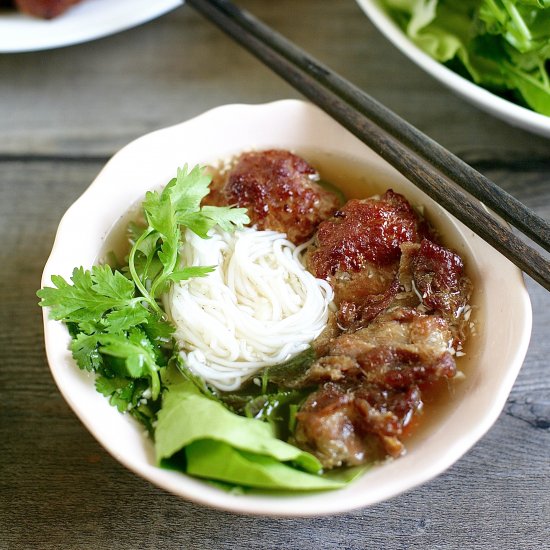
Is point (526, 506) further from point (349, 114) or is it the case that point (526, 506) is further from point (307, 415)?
point (349, 114)

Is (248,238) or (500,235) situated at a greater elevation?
(500,235)

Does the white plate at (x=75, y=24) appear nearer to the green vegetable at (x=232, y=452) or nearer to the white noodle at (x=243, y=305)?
the white noodle at (x=243, y=305)

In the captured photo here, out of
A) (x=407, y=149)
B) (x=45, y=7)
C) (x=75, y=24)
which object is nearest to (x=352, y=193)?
(x=407, y=149)

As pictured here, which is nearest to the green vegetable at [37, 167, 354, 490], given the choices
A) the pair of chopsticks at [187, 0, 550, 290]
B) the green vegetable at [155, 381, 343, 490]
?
the green vegetable at [155, 381, 343, 490]

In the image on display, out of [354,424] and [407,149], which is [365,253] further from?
[354,424]

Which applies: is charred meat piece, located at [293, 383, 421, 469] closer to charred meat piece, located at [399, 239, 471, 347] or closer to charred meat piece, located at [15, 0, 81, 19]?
charred meat piece, located at [399, 239, 471, 347]

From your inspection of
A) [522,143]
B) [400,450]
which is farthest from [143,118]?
[400,450]

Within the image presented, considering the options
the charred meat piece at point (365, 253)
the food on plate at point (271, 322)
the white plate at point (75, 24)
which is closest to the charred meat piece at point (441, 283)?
the food on plate at point (271, 322)
